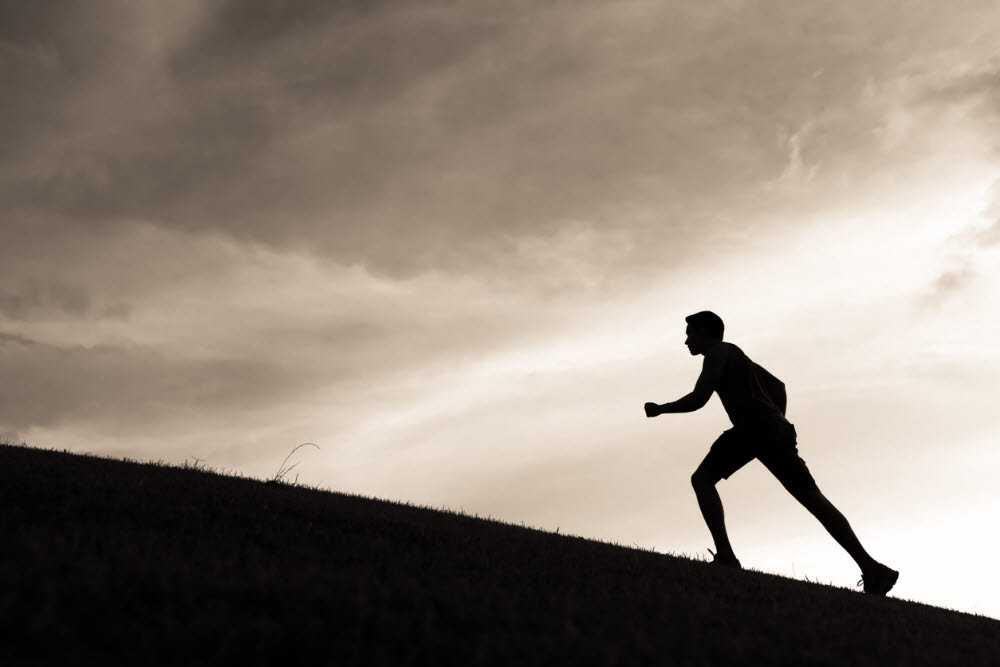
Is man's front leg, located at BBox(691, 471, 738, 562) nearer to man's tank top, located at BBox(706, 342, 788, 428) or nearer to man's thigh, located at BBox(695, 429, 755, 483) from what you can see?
man's thigh, located at BBox(695, 429, 755, 483)

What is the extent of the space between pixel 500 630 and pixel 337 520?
3.09 m

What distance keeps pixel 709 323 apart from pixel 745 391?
891mm

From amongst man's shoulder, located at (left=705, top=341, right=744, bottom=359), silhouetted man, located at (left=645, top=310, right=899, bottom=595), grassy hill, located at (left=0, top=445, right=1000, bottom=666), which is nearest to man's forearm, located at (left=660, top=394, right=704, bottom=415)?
silhouetted man, located at (left=645, top=310, right=899, bottom=595)

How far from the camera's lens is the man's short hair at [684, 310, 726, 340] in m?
8.85

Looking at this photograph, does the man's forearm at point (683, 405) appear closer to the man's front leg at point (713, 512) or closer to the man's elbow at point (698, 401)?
the man's elbow at point (698, 401)

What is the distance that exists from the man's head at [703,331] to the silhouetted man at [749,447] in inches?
4.9

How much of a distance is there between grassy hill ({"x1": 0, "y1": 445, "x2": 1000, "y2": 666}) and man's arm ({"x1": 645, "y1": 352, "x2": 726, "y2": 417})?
58.5 inches

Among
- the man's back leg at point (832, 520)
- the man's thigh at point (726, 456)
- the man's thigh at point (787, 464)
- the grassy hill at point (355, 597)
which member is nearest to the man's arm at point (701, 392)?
the man's thigh at point (726, 456)

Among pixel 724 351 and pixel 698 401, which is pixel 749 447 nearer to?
pixel 698 401

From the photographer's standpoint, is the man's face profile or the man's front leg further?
the man's face profile

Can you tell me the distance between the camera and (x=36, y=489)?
587 cm

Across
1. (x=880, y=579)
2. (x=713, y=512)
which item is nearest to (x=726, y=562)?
(x=713, y=512)

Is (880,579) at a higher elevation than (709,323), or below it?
below

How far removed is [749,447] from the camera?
8.37 m
